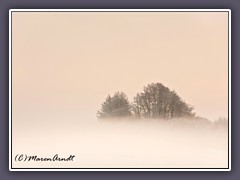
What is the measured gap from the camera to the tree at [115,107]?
111 cm

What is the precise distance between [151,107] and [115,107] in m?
0.12

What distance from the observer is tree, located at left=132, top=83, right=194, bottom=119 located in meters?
1.11

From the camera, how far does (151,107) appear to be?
1120mm

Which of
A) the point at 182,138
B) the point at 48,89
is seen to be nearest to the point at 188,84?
the point at 182,138

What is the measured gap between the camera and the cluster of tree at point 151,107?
1.11 meters

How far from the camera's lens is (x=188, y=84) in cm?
112

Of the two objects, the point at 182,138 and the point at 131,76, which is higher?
the point at 131,76

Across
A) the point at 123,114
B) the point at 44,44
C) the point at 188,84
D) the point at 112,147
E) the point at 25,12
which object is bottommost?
the point at 112,147

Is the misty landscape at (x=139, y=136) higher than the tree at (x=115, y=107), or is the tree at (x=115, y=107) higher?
the tree at (x=115, y=107)

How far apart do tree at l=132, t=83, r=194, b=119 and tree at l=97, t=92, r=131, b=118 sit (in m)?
0.03

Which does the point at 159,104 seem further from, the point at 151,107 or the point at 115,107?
the point at 115,107

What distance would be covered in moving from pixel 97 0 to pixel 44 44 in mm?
238

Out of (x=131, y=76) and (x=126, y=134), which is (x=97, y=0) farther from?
(x=126, y=134)
